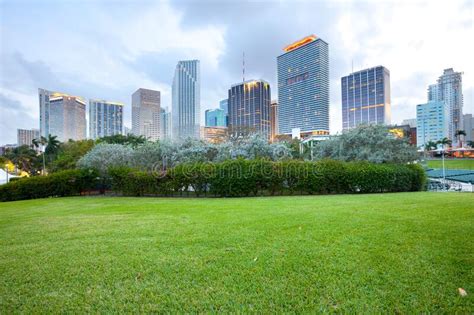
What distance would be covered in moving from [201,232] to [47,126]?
308ft

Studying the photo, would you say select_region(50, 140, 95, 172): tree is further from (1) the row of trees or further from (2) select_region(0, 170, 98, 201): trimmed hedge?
(2) select_region(0, 170, 98, 201): trimmed hedge

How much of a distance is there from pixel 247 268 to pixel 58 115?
94539mm

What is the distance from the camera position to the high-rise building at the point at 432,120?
89.9 meters

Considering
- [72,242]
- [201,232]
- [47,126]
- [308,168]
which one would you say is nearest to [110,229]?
[72,242]

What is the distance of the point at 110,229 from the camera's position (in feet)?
14.7

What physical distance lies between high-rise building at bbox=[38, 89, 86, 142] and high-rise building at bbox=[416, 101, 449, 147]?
420ft

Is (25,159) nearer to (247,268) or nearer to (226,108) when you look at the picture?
(247,268)

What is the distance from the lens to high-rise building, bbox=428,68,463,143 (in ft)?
324

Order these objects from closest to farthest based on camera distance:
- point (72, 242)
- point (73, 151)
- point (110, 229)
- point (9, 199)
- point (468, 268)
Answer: point (468, 268)
point (72, 242)
point (110, 229)
point (9, 199)
point (73, 151)

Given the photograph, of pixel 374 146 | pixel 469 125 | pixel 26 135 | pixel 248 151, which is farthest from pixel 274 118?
pixel 26 135

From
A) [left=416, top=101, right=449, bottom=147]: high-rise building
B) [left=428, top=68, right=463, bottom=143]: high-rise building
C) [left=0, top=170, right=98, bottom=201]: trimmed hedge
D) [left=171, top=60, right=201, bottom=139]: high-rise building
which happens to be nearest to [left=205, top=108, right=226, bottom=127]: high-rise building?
[left=171, top=60, right=201, bottom=139]: high-rise building

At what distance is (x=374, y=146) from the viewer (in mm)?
16422

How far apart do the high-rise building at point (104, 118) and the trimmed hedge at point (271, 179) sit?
7248 cm

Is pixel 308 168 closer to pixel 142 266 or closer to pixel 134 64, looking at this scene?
pixel 142 266
